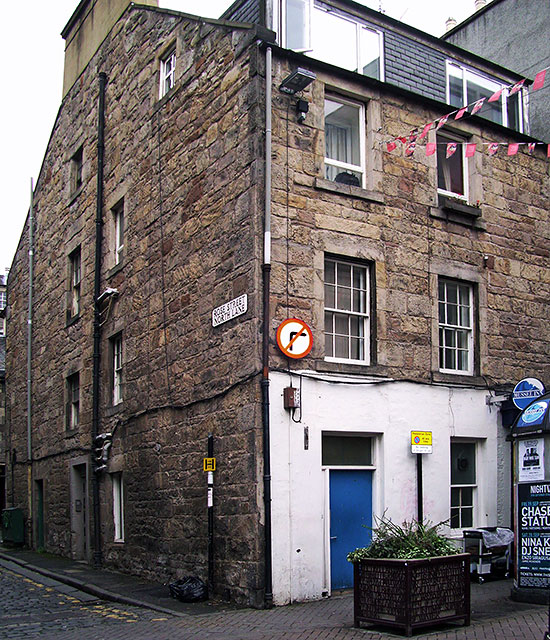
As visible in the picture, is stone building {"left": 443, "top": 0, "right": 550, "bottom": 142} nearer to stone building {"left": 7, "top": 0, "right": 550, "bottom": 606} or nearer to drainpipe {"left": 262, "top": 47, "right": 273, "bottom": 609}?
stone building {"left": 7, "top": 0, "right": 550, "bottom": 606}

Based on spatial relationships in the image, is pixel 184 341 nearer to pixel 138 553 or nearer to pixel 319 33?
pixel 138 553

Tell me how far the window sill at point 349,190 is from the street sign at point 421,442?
384 centimetres

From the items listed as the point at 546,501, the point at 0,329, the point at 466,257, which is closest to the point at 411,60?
the point at 466,257

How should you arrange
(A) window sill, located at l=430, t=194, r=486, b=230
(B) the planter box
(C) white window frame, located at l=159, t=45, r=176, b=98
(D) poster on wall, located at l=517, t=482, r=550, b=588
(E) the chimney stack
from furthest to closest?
(E) the chimney stack → (C) white window frame, located at l=159, t=45, r=176, b=98 → (A) window sill, located at l=430, t=194, r=486, b=230 → (D) poster on wall, located at l=517, t=482, r=550, b=588 → (B) the planter box

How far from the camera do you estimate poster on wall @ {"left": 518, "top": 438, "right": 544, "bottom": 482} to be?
35.0 feet

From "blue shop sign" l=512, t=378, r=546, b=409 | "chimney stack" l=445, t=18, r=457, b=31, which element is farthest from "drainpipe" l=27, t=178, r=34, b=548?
"blue shop sign" l=512, t=378, r=546, b=409

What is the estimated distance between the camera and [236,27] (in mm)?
12828

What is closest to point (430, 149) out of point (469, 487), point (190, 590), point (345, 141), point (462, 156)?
point (345, 141)

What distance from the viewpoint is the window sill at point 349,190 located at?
12.8m

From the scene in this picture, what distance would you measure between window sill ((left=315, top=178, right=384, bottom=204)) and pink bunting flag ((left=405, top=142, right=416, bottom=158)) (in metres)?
0.94

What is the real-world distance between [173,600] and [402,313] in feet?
18.9

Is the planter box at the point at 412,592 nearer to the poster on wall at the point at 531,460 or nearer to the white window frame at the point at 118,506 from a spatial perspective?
the poster on wall at the point at 531,460

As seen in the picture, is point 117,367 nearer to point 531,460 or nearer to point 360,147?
point 360,147

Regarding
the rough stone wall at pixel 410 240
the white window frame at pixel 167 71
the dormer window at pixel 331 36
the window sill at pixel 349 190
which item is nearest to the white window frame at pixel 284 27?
the dormer window at pixel 331 36
